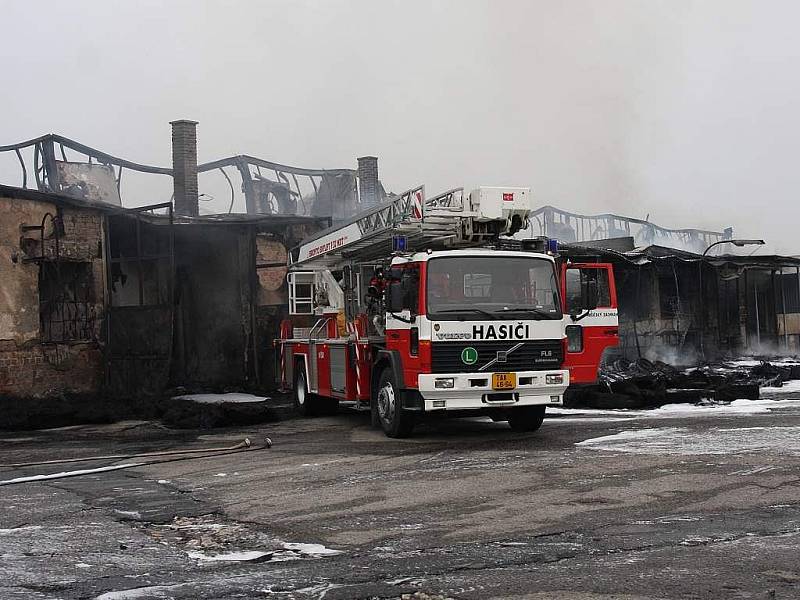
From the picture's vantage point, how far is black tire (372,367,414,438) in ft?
39.9

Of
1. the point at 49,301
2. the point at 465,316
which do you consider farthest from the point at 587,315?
the point at 49,301

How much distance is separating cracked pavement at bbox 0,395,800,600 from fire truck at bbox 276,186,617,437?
2.13 feet

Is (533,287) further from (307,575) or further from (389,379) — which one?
(307,575)

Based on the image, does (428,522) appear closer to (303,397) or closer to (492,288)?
(492,288)

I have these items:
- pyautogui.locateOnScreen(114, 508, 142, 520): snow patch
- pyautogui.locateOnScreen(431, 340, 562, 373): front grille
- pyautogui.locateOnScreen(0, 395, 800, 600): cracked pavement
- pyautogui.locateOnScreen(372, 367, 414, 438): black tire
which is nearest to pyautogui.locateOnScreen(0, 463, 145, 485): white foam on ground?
pyautogui.locateOnScreen(0, 395, 800, 600): cracked pavement

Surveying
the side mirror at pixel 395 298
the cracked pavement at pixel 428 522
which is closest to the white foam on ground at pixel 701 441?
the cracked pavement at pixel 428 522

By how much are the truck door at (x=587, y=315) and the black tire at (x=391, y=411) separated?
Answer: 2082 mm

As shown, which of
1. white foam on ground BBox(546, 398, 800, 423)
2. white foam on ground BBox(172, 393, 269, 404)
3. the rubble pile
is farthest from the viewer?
white foam on ground BBox(172, 393, 269, 404)

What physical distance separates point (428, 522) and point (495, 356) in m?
4.77

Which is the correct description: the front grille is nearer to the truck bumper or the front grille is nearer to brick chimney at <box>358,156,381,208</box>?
the truck bumper

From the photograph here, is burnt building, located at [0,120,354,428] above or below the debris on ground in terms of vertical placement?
above

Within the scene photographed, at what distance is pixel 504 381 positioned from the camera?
11.6 metres

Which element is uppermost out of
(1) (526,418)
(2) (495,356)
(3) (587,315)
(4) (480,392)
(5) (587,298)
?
(5) (587,298)

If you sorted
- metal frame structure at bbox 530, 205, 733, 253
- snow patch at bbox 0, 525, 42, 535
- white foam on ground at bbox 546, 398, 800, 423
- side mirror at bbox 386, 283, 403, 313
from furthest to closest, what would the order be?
Answer: metal frame structure at bbox 530, 205, 733, 253
white foam on ground at bbox 546, 398, 800, 423
side mirror at bbox 386, 283, 403, 313
snow patch at bbox 0, 525, 42, 535
